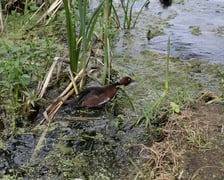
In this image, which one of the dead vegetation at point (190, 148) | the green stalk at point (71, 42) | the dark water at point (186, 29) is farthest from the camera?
the dark water at point (186, 29)

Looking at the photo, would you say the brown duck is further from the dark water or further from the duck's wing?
the dark water

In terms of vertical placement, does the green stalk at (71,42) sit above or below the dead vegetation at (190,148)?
above

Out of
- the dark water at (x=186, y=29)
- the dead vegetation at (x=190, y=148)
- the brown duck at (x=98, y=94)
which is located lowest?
the dead vegetation at (x=190, y=148)

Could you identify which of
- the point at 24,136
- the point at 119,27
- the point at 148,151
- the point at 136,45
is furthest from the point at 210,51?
the point at 24,136

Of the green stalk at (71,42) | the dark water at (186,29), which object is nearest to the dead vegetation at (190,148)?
the green stalk at (71,42)

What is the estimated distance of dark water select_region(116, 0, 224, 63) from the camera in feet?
10.9

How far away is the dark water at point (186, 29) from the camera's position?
332 centimetres

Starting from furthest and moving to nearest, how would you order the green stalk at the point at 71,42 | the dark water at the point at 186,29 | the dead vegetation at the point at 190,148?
the dark water at the point at 186,29
the green stalk at the point at 71,42
the dead vegetation at the point at 190,148

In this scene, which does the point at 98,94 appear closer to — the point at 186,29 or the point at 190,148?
the point at 190,148

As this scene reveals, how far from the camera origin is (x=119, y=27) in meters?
3.73

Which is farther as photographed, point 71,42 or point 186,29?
point 186,29

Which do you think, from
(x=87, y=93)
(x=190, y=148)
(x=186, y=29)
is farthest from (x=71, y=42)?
(x=186, y=29)

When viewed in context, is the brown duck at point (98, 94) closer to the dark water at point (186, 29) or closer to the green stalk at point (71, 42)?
the green stalk at point (71, 42)

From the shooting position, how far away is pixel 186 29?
3781mm
